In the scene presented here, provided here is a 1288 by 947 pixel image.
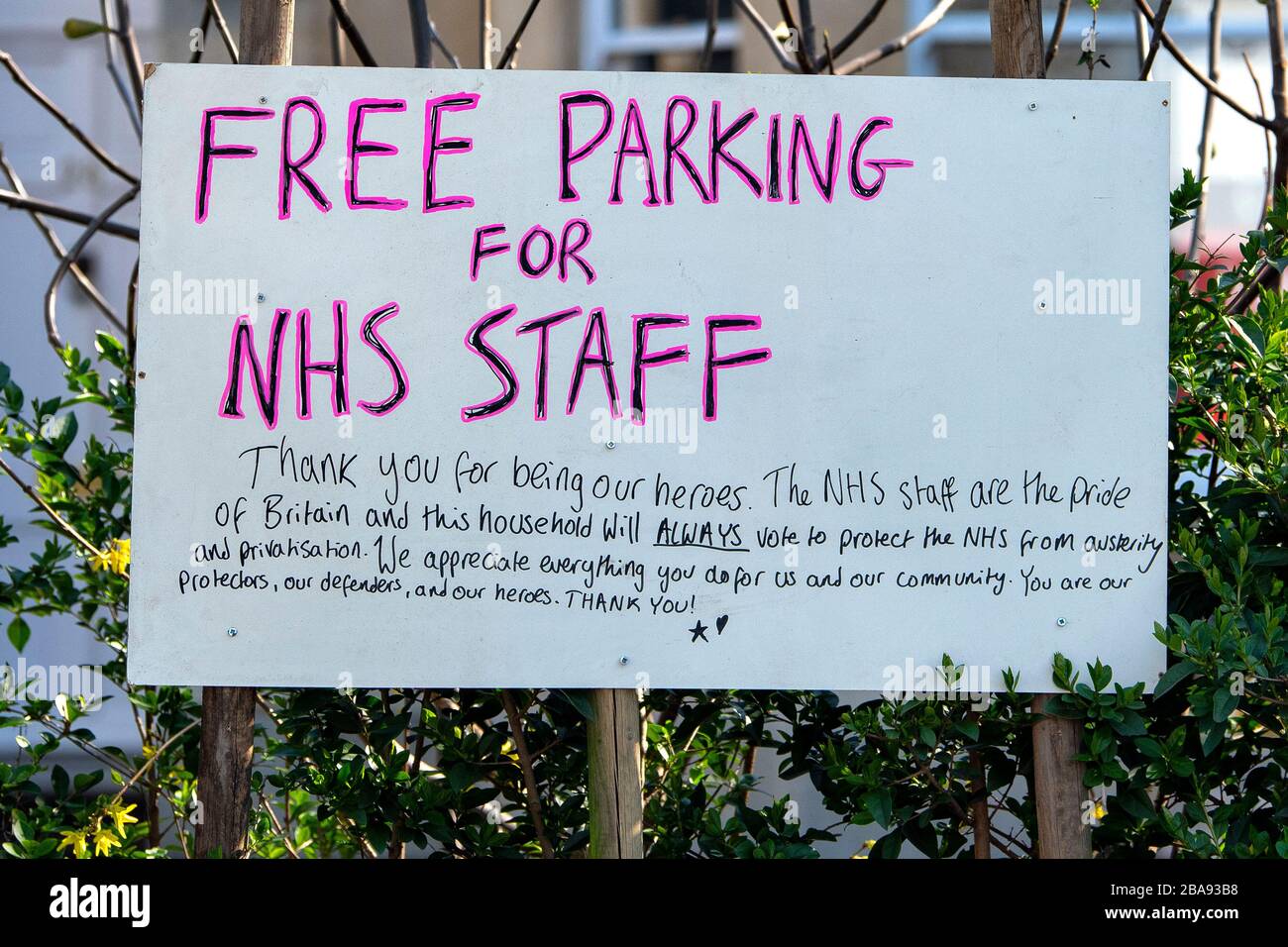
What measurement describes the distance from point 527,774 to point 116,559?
36.5 inches

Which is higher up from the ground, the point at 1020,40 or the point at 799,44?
the point at 799,44

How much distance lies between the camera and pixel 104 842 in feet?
7.16

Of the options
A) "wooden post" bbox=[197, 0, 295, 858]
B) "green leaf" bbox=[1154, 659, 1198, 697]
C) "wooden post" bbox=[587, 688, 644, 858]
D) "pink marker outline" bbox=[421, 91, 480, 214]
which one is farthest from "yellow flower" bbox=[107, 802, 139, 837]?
"green leaf" bbox=[1154, 659, 1198, 697]

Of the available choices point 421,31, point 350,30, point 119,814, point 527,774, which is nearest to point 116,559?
point 119,814

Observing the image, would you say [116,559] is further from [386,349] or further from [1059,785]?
[1059,785]

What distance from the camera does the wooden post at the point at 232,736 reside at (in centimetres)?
206

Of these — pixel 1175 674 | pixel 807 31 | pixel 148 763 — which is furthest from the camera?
pixel 807 31

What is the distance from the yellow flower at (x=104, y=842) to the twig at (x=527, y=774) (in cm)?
77

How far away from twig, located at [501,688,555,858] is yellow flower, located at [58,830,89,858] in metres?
0.82

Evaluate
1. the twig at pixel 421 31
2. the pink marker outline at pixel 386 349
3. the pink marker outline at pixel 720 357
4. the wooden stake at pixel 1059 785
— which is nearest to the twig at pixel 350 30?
the twig at pixel 421 31

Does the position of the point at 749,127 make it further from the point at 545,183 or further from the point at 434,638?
the point at 434,638
